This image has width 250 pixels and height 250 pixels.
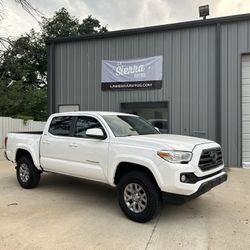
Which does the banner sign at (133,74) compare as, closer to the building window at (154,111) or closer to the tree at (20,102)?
the building window at (154,111)

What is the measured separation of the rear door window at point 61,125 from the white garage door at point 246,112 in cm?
710

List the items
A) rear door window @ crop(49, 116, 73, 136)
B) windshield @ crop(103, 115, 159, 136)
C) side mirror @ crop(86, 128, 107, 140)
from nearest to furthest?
side mirror @ crop(86, 128, 107, 140), windshield @ crop(103, 115, 159, 136), rear door window @ crop(49, 116, 73, 136)

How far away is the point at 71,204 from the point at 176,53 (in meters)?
7.97

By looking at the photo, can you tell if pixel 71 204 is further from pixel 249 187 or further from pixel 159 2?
pixel 159 2

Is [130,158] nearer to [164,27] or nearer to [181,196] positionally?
[181,196]

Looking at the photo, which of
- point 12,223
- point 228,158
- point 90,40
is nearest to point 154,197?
point 12,223

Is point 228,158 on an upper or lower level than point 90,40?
lower

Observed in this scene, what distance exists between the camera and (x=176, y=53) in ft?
41.0

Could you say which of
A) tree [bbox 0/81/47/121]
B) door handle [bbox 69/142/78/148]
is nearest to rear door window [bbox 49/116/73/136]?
door handle [bbox 69/142/78/148]

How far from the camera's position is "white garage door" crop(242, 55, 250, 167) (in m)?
11.6

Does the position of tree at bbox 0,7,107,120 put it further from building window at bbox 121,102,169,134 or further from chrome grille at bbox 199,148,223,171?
chrome grille at bbox 199,148,223,171

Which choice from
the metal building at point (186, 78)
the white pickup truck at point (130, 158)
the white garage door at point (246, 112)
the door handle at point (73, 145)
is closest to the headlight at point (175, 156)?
the white pickup truck at point (130, 158)

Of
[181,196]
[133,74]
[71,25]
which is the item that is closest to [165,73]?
[133,74]

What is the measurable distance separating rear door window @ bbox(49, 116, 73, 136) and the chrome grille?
9.75ft
